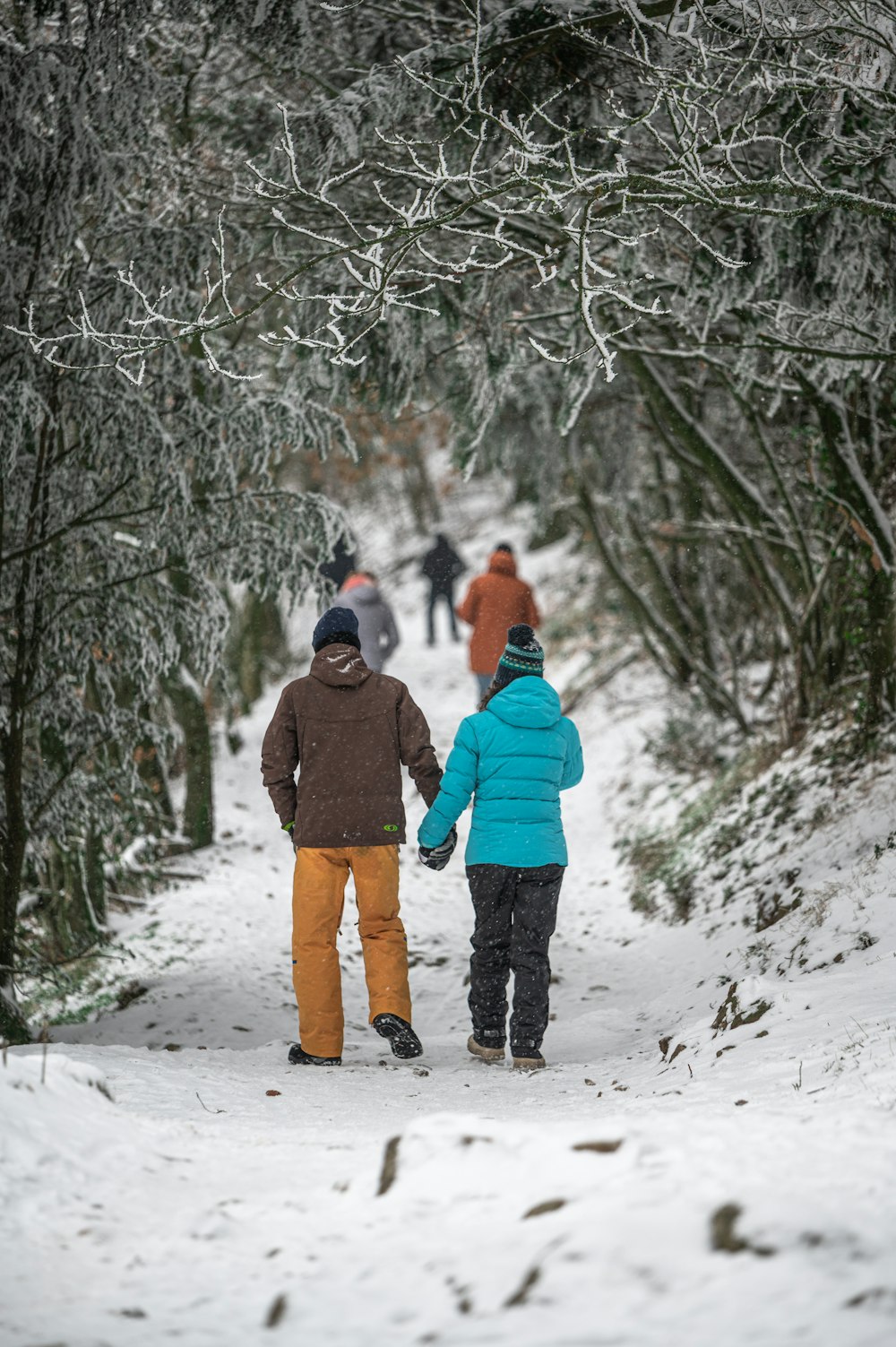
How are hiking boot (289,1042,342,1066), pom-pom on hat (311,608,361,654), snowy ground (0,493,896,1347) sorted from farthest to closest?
pom-pom on hat (311,608,361,654) < hiking boot (289,1042,342,1066) < snowy ground (0,493,896,1347)

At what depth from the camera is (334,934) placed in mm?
5176

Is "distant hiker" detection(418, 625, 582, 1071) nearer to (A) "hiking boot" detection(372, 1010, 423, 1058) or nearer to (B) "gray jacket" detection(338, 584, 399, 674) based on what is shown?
(A) "hiking boot" detection(372, 1010, 423, 1058)

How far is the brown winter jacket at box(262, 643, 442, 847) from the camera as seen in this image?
508 centimetres

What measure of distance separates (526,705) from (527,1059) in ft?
5.68

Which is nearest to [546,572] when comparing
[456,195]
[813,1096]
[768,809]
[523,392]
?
[523,392]

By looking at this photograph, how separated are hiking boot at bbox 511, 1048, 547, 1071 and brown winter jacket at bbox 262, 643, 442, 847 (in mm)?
1206

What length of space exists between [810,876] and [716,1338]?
484cm

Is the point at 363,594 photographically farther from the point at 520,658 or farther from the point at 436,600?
the point at 436,600

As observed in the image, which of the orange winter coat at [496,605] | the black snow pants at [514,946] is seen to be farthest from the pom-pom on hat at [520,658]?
the orange winter coat at [496,605]

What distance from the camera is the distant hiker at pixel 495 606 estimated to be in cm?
1110

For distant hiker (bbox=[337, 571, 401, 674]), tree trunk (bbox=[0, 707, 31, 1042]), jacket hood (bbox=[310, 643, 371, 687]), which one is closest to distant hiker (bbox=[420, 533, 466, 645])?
distant hiker (bbox=[337, 571, 401, 674])

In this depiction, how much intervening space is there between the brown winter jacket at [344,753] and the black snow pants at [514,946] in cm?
57

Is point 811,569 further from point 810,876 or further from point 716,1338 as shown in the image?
point 716,1338

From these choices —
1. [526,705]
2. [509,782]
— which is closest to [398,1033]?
[509,782]
